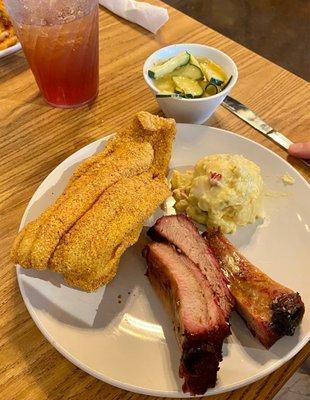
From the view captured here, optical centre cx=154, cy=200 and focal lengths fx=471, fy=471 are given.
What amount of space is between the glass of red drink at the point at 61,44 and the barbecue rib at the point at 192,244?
2.01 ft

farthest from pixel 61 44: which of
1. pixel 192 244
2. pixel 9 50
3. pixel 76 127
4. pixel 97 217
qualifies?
pixel 192 244

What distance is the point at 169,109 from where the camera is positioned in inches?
54.6

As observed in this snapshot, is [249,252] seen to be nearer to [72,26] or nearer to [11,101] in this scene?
[72,26]

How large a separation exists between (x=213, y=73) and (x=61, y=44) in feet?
1.51

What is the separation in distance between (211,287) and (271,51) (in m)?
2.70

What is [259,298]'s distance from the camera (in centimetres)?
94

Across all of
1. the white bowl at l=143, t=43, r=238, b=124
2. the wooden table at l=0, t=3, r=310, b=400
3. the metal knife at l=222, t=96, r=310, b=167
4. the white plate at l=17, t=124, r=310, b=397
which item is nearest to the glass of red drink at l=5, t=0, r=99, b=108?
the wooden table at l=0, t=3, r=310, b=400

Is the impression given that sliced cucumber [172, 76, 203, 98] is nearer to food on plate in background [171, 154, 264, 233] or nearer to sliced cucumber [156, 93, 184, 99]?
sliced cucumber [156, 93, 184, 99]

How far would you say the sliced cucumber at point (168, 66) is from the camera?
1402 mm

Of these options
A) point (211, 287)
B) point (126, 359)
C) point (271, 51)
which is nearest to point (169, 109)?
point (211, 287)

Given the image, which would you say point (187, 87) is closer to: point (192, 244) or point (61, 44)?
point (61, 44)

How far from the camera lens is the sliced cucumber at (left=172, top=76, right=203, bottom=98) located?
136cm

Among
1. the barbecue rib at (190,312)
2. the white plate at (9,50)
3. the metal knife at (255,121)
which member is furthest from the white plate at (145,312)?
the white plate at (9,50)

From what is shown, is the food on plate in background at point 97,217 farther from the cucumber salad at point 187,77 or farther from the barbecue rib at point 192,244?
the cucumber salad at point 187,77
